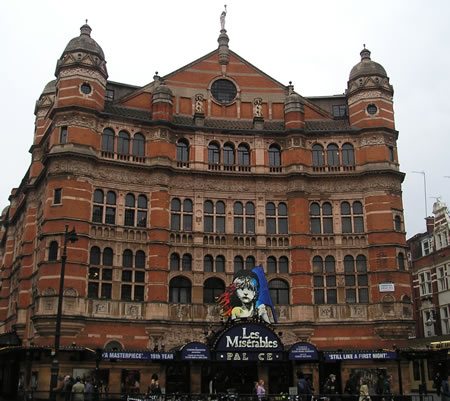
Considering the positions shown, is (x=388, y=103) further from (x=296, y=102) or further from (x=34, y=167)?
(x=34, y=167)

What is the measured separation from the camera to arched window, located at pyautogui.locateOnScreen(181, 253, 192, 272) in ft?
136

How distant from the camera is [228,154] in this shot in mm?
44969

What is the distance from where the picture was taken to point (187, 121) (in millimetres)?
45344

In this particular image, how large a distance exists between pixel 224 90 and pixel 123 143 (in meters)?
9.62

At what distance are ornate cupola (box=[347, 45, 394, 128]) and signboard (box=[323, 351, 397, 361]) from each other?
17.9 m

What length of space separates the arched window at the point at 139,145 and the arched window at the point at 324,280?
48.7 feet

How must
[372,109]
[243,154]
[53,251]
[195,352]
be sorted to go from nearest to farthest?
[195,352], [53,251], [243,154], [372,109]

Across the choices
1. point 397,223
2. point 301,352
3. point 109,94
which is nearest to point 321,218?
point 397,223

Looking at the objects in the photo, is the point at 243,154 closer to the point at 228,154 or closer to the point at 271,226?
the point at 228,154

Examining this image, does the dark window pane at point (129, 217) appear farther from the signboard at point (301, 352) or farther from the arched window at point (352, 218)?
the arched window at point (352, 218)

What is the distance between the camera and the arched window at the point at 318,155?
149ft

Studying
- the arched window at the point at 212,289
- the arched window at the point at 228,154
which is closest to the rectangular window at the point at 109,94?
the arched window at the point at 228,154

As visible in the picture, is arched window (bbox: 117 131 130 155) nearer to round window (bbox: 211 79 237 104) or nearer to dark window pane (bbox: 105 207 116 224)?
dark window pane (bbox: 105 207 116 224)

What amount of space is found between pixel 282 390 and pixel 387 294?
32.8 ft
